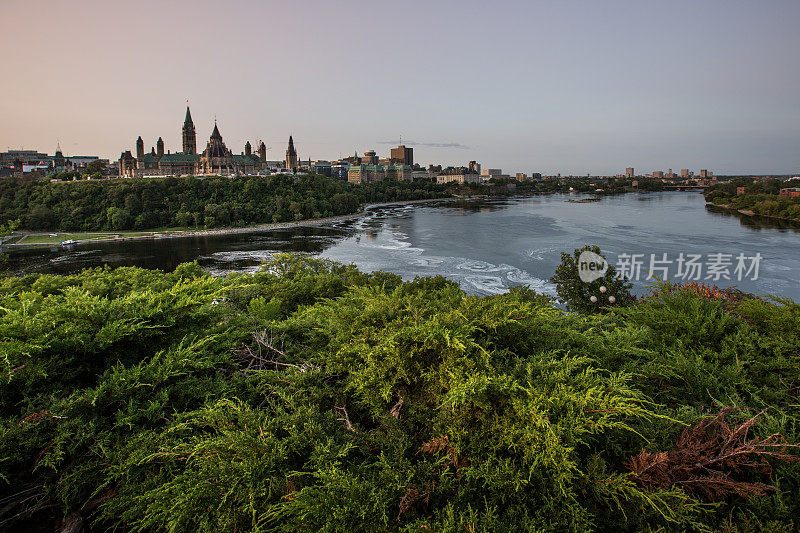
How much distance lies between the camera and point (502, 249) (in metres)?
35.0

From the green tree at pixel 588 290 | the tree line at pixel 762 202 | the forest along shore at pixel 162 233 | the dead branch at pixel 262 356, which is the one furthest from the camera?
the tree line at pixel 762 202

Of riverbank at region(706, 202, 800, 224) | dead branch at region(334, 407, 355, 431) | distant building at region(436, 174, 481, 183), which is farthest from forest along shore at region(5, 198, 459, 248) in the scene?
distant building at region(436, 174, 481, 183)

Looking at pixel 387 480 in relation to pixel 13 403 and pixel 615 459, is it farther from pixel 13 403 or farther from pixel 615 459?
pixel 13 403

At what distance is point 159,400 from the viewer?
10.7 ft

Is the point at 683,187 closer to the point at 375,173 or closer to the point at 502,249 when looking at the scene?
the point at 375,173

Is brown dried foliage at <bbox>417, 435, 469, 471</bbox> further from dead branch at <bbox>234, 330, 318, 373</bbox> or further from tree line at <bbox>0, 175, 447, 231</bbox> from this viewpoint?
tree line at <bbox>0, 175, 447, 231</bbox>

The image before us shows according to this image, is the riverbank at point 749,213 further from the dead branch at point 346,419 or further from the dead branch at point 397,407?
the dead branch at point 346,419

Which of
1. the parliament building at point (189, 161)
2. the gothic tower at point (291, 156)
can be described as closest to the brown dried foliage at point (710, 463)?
the parliament building at point (189, 161)

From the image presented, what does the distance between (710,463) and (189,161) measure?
107943 millimetres

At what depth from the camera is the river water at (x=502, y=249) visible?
2524 cm

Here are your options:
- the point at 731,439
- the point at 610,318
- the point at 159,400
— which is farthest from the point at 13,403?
the point at 610,318

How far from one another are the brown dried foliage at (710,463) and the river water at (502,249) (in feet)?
61.6

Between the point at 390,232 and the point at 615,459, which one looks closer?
the point at 615,459

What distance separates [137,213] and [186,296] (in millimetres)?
67620
